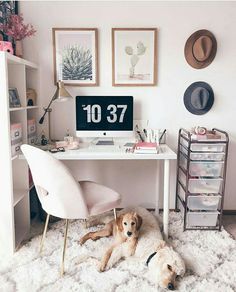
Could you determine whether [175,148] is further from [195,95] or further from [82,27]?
[82,27]

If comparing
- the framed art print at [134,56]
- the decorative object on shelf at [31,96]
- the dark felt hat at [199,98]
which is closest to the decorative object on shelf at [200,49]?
the dark felt hat at [199,98]

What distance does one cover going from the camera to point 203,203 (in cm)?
252

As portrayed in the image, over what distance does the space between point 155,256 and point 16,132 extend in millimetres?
1356

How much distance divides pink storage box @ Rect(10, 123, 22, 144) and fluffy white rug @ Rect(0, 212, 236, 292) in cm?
80

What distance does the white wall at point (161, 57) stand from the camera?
8.75 ft

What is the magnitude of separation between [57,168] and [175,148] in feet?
4.56

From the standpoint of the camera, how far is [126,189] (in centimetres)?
298

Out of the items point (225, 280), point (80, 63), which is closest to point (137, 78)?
point (80, 63)

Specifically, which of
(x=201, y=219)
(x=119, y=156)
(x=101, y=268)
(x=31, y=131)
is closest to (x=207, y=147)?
(x=201, y=219)

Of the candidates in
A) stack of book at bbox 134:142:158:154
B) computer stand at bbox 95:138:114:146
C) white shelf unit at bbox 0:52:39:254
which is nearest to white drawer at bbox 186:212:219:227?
stack of book at bbox 134:142:158:154

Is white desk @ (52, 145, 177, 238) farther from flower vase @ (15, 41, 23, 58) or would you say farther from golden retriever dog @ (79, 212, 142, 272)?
flower vase @ (15, 41, 23, 58)

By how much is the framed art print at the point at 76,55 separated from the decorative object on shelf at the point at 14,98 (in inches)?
19.7

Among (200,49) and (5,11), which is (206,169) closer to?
(200,49)

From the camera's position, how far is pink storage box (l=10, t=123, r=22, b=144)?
2.19 meters
